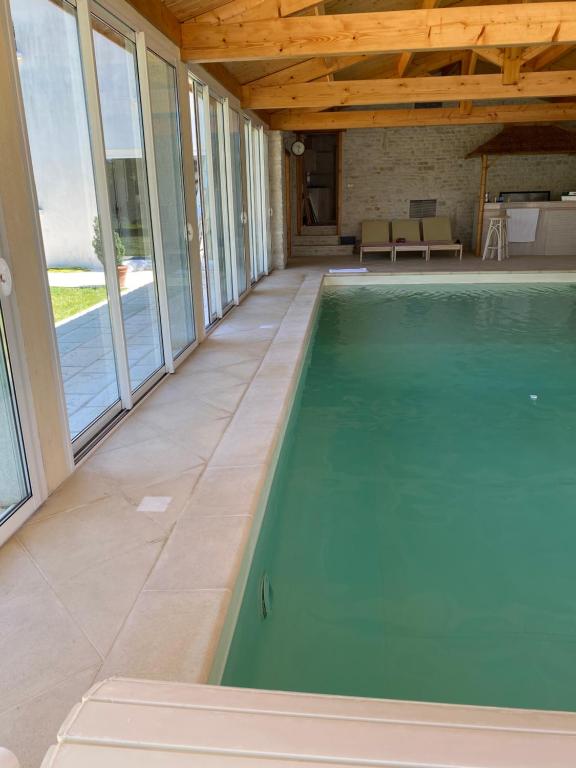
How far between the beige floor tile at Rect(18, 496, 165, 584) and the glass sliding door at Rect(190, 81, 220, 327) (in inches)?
149

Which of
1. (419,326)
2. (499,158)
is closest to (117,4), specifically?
(419,326)

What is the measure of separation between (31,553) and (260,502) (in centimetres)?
100

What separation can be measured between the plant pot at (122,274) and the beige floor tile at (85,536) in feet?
5.18

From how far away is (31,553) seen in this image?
2.35m

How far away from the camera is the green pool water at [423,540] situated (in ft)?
6.89

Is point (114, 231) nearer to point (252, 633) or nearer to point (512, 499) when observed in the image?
point (252, 633)

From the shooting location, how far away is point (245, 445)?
129 inches

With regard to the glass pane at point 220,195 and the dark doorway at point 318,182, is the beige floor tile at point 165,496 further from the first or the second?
the dark doorway at point 318,182

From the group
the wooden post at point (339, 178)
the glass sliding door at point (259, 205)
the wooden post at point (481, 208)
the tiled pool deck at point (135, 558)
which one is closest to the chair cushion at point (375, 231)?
the wooden post at point (339, 178)

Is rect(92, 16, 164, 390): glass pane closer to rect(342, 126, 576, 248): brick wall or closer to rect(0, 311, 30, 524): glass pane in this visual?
→ rect(0, 311, 30, 524): glass pane

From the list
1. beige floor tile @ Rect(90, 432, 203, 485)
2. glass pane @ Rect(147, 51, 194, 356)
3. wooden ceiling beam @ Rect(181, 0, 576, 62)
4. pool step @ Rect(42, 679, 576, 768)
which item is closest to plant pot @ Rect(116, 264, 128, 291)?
glass pane @ Rect(147, 51, 194, 356)

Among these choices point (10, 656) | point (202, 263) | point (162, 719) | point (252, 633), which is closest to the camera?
point (162, 719)

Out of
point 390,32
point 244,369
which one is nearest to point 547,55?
point 390,32

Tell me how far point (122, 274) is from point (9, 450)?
165cm
